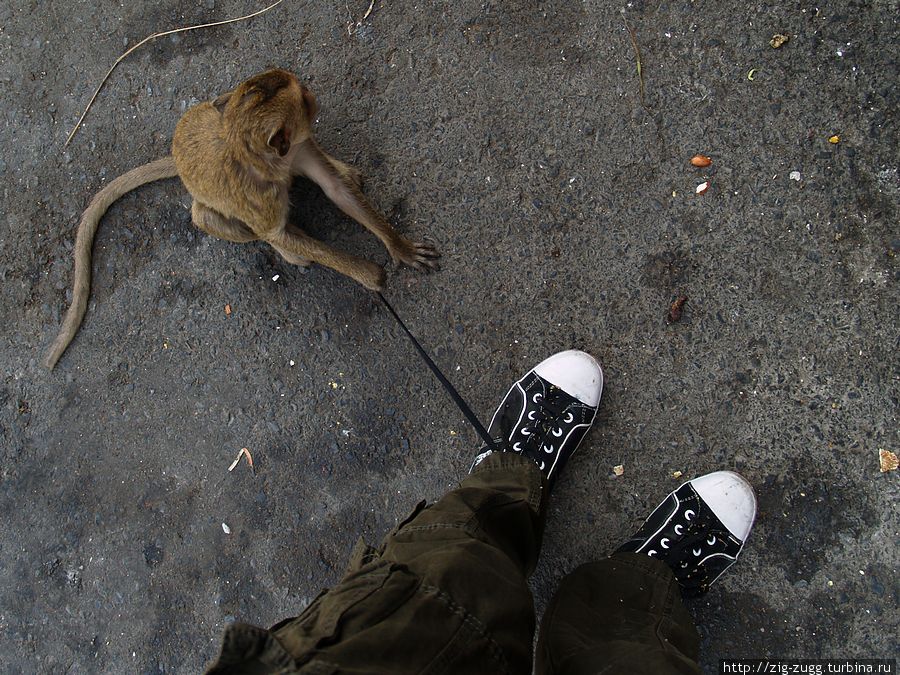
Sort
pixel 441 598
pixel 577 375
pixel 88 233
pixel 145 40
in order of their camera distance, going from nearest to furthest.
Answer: pixel 441 598, pixel 577 375, pixel 88 233, pixel 145 40

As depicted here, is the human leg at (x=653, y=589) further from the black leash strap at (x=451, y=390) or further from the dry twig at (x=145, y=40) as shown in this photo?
the dry twig at (x=145, y=40)

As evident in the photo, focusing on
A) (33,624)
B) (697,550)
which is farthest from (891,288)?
(33,624)

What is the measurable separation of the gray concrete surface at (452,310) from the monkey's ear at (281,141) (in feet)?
2.04

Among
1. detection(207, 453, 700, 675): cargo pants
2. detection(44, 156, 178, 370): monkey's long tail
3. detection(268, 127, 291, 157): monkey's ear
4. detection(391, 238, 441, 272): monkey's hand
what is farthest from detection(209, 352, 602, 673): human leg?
detection(44, 156, 178, 370): monkey's long tail

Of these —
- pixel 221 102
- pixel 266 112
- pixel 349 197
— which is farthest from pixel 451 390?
pixel 221 102

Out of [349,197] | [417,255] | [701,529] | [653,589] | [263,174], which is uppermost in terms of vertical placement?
[263,174]

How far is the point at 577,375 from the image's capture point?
257cm

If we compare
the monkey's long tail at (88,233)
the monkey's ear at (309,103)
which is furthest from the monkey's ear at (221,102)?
the monkey's long tail at (88,233)

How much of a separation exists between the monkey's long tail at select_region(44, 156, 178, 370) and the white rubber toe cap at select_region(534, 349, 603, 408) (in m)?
2.13

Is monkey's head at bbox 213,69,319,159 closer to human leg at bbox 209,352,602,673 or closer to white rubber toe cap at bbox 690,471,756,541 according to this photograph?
human leg at bbox 209,352,602,673

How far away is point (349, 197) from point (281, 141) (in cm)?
43

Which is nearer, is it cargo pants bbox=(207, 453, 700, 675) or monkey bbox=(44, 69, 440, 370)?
cargo pants bbox=(207, 453, 700, 675)

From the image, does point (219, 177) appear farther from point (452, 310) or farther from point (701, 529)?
point (701, 529)

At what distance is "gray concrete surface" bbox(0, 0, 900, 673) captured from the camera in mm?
2410
